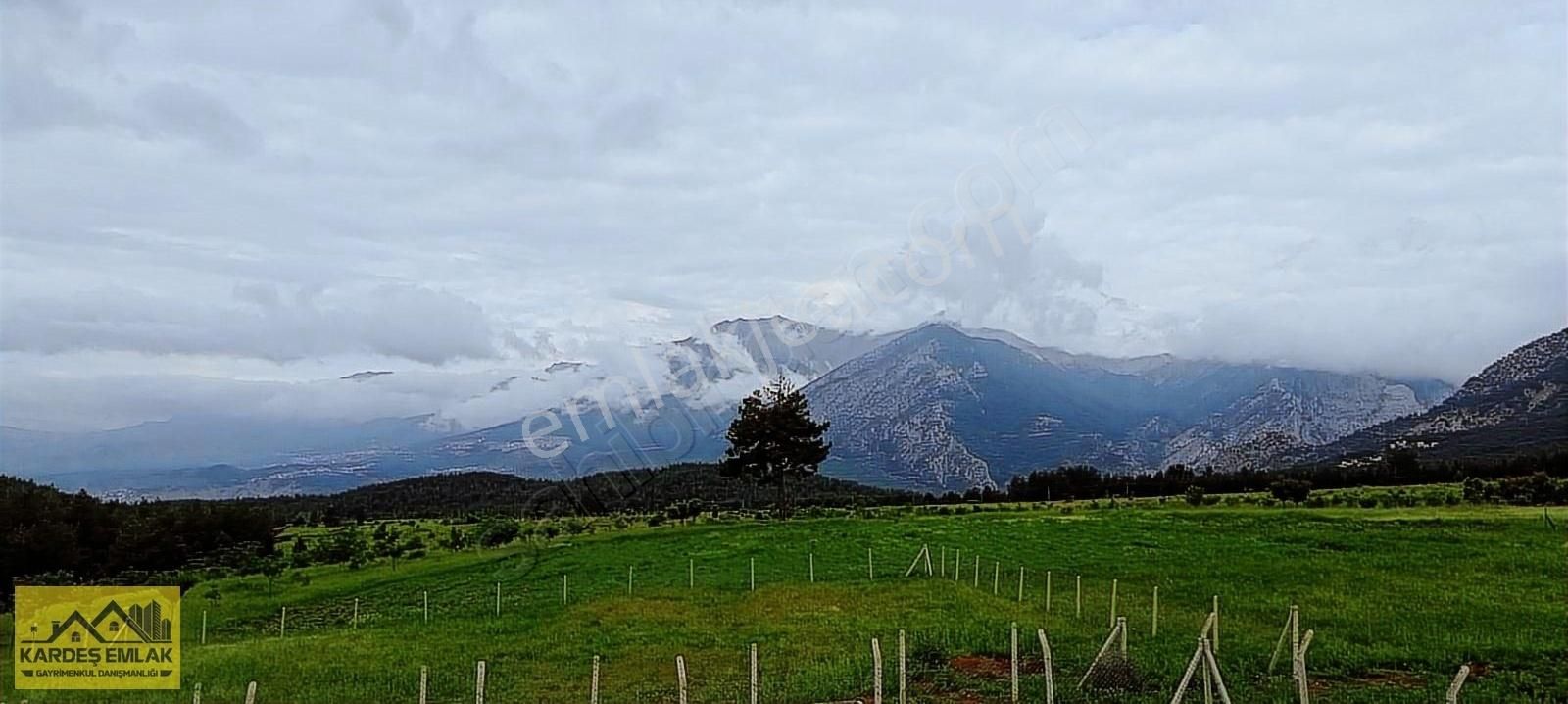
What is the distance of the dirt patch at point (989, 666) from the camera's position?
62.4ft

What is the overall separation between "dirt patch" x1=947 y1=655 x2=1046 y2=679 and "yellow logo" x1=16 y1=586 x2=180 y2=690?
15.7m

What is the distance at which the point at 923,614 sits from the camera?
26250 mm

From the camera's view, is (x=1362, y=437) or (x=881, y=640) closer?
(x=881, y=640)

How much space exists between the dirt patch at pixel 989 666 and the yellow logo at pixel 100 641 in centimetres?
1566

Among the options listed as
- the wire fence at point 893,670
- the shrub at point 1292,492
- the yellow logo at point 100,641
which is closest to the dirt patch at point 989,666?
the wire fence at point 893,670

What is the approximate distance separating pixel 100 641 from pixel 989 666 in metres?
20.5

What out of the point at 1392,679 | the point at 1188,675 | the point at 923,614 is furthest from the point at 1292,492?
the point at 1188,675

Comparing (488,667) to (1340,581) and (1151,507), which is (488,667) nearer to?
(1340,581)

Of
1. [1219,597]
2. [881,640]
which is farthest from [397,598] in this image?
[1219,597]

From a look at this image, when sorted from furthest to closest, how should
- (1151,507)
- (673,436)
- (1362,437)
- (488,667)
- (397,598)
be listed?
(1362,437) < (673,436) < (1151,507) < (397,598) < (488,667)

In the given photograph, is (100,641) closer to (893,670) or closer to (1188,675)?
(893,670)

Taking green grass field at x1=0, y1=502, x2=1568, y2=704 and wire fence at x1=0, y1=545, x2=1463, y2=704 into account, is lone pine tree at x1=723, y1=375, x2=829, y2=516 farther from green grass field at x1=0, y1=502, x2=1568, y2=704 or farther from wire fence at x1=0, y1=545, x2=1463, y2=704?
wire fence at x1=0, y1=545, x2=1463, y2=704

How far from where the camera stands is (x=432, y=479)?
130 m

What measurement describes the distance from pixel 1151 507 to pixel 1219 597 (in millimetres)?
35892
